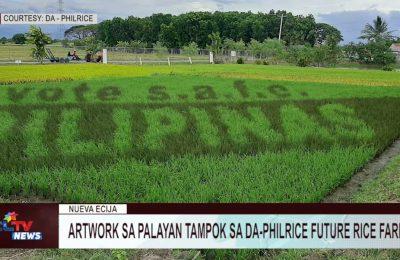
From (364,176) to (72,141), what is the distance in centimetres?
383

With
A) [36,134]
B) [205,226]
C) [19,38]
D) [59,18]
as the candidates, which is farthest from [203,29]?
[36,134]

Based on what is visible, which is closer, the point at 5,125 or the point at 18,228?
the point at 18,228

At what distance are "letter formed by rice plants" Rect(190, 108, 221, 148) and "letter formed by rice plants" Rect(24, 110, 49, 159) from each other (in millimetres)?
2105

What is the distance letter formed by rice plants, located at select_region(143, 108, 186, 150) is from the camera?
22.5 ft

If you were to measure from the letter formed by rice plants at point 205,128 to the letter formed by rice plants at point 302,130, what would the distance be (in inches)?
40.5

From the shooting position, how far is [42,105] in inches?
307

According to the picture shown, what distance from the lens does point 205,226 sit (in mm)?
3912

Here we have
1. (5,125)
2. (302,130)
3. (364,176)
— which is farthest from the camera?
(302,130)

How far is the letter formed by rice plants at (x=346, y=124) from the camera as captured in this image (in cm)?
718

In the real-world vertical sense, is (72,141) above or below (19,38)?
below

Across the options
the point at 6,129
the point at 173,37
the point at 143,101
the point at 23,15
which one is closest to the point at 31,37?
the point at 23,15

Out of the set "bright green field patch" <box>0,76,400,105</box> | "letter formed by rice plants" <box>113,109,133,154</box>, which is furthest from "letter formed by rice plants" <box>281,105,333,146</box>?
"letter formed by rice plants" <box>113,109,133,154</box>

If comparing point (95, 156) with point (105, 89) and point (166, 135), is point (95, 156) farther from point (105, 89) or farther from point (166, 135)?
point (105, 89)

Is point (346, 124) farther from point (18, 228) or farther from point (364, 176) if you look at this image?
point (18, 228)
